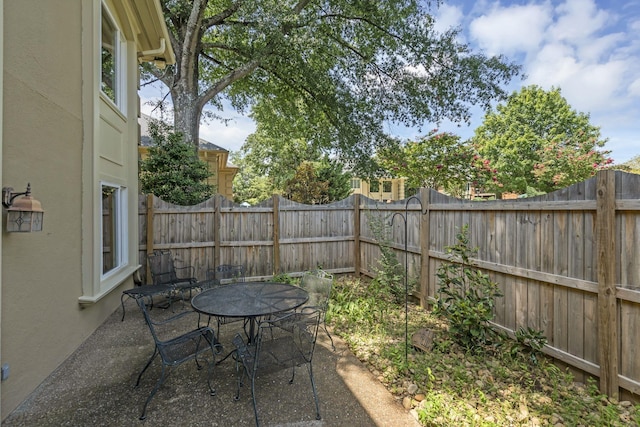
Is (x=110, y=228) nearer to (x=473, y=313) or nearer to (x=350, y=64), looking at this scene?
(x=473, y=313)

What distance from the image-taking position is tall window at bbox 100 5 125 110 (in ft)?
14.8

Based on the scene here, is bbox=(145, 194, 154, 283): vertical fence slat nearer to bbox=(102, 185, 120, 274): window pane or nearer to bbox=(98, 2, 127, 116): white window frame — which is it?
bbox=(102, 185, 120, 274): window pane

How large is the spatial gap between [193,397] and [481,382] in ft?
8.92

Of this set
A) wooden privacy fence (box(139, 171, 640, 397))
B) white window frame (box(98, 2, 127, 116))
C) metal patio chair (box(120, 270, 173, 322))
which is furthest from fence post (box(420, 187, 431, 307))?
white window frame (box(98, 2, 127, 116))

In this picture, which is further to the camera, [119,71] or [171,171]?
[171,171]

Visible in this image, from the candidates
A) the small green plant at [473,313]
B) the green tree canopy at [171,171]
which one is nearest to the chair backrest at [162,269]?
the green tree canopy at [171,171]

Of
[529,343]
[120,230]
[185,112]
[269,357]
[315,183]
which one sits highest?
[185,112]

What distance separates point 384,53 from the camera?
9.78 metres

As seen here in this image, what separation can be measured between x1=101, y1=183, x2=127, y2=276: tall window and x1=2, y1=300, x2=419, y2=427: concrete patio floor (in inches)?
62.2

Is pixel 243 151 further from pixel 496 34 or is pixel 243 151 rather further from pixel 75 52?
pixel 75 52

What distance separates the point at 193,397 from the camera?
2.77 meters

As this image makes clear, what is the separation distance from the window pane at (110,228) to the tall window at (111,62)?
4.95 ft

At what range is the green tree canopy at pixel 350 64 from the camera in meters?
8.45

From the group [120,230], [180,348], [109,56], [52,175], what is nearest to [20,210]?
[52,175]
